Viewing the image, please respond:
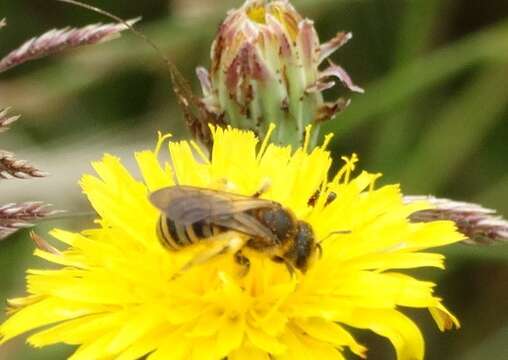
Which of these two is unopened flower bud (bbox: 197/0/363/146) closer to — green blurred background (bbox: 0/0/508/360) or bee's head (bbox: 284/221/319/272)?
bee's head (bbox: 284/221/319/272)

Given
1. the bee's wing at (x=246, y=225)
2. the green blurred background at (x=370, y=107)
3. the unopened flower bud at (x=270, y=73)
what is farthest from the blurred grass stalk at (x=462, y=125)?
the bee's wing at (x=246, y=225)

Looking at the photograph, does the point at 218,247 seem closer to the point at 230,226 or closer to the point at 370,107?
the point at 230,226

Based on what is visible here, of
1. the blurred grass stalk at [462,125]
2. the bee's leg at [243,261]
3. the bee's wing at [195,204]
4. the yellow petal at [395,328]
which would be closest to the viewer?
the bee's wing at [195,204]

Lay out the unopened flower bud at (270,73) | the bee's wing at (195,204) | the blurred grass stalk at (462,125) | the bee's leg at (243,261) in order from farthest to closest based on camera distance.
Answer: the blurred grass stalk at (462,125) → the unopened flower bud at (270,73) → the bee's leg at (243,261) → the bee's wing at (195,204)

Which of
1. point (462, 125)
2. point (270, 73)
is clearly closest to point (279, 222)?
point (270, 73)

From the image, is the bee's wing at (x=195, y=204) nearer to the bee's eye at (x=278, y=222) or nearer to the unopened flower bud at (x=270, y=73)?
the bee's eye at (x=278, y=222)

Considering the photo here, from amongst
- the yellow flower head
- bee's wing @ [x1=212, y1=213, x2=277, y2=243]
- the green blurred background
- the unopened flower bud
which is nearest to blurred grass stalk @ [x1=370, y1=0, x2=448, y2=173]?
the green blurred background

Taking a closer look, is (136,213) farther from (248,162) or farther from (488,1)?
(488,1)
